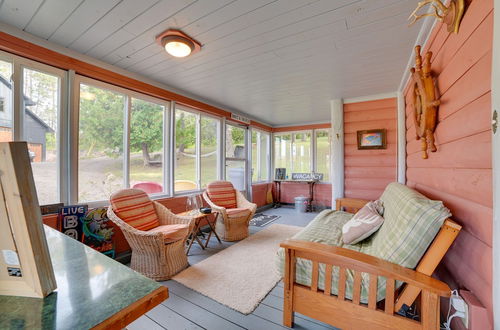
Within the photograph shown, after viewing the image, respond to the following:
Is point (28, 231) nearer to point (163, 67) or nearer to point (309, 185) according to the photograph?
point (163, 67)

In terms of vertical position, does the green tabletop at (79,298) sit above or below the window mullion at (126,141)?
below

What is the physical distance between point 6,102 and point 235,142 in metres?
3.41

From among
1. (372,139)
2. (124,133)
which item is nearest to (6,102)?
(124,133)

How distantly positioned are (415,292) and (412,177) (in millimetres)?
1752

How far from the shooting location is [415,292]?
111 centimetres

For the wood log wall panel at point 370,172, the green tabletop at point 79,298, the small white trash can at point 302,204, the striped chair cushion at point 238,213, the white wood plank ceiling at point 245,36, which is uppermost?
the white wood plank ceiling at point 245,36

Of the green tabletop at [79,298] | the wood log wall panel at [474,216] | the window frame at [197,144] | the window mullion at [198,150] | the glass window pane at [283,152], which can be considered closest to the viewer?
the green tabletop at [79,298]

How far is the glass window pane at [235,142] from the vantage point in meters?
4.53

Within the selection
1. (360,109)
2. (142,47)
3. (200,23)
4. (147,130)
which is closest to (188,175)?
(147,130)

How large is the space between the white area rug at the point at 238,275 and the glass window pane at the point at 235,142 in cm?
214

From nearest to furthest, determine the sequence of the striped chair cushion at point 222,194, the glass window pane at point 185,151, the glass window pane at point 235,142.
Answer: the glass window pane at point 185,151 → the striped chair cushion at point 222,194 → the glass window pane at point 235,142

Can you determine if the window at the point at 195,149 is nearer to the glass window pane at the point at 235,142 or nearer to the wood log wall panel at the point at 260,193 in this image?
the glass window pane at the point at 235,142

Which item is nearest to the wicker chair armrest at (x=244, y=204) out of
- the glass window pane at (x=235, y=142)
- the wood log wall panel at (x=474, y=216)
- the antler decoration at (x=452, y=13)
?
the glass window pane at (x=235, y=142)

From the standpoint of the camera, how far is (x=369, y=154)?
3.45 metres
